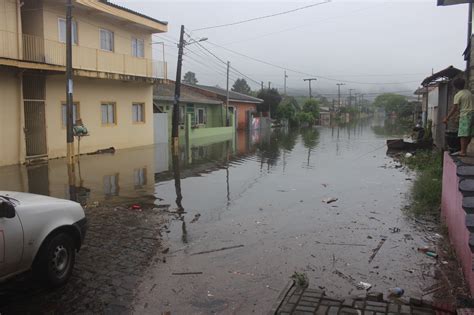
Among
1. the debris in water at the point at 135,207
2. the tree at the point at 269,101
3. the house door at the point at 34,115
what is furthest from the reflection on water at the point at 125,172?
the tree at the point at 269,101

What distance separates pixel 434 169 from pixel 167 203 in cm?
764

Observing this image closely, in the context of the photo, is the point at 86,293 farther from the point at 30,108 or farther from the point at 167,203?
the point at 30,108

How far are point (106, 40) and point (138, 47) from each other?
2698 mm

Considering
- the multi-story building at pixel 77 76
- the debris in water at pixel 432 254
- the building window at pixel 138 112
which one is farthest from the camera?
the building window at pixel 138 112

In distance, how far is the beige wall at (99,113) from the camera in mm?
18141

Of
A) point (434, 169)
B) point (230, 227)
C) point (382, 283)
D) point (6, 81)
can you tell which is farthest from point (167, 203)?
point (6, 81)

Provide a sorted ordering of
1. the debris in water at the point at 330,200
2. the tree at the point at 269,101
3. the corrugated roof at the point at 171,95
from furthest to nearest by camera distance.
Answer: the tree at the point at 269,101 → the corrugated roof at the point at 171,95 → the debris in water at the point at 330,200

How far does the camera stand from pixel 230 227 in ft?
26.2

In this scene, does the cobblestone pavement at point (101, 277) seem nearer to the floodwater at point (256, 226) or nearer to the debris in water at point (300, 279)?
the floodwater at point (256, 226)

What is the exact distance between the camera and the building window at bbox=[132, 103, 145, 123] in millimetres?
24030

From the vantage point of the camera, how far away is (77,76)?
62.1ft

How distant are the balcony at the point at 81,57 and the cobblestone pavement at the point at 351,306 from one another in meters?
14.7

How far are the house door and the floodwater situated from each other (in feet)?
3.88

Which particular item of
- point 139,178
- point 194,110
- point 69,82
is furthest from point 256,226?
point 194,110
